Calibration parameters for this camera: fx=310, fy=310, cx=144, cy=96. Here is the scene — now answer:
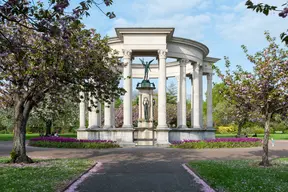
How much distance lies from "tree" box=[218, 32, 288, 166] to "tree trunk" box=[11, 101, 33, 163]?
1052 centimetres

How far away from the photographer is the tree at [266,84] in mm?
14531

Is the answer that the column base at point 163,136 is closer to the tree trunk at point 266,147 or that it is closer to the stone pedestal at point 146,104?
the stone pedestal at point 146,104

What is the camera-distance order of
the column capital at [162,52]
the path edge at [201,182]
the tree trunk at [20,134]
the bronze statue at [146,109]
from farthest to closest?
1. the bronze statue at [146,109]
2. the column capital at [162,52]
3. the tree trunk at [20,134]
4. the path edge at [201,182]

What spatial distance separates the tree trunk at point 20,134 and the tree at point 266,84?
10522 mm

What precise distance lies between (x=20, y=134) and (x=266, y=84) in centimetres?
1243

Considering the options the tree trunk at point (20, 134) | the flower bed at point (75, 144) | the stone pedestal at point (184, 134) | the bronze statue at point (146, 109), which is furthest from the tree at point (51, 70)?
the stone pedestal at point (184, 134)

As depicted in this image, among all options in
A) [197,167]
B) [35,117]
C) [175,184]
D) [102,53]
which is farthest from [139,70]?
[175,184]

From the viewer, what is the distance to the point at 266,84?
1479cm

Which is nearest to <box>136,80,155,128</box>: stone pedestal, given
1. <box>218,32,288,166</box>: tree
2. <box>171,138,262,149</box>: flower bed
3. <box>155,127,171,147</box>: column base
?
<box>155,127,171,147</box>: column base

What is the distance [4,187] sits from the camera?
925 centimetres

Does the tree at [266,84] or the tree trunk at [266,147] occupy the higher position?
the tree at [266,84]

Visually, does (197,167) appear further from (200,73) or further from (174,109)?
(174,109)

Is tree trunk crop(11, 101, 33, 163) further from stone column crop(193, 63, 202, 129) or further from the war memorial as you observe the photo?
stone column crop(193, 63, 202, 129)

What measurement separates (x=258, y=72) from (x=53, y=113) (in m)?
32.8
